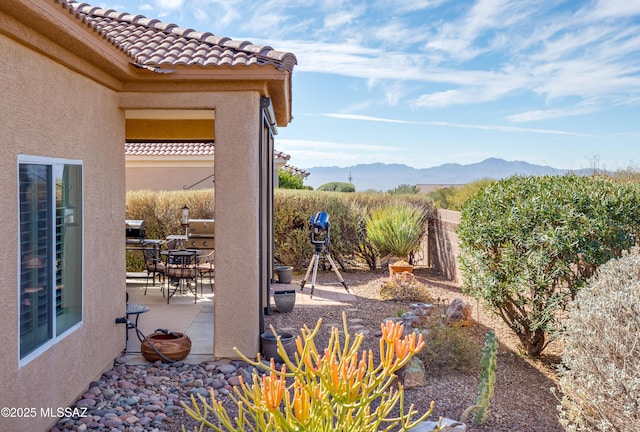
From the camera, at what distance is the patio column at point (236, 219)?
22.9 feet

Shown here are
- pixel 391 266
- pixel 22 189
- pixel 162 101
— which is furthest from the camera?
pixel 391 266

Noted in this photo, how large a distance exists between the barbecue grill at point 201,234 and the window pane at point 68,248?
779 centimetres

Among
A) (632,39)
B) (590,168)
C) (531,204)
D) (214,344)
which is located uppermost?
(632,39)

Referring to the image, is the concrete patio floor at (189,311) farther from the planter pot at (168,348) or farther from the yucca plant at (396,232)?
the yucca plant at (396,232)

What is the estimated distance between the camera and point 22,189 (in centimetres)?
457

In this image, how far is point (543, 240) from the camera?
6.81m

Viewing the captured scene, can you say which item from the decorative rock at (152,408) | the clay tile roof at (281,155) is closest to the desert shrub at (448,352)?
the decorative rock at (152,408)

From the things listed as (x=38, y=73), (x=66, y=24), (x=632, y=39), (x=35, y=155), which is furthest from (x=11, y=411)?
(x=632, y=39)

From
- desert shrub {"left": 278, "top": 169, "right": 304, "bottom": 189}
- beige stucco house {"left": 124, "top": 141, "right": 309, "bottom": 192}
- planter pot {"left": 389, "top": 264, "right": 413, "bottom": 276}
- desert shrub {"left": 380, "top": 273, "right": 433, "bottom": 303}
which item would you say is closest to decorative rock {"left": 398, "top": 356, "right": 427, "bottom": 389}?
desert shrub {"left": 380, "top": 273, "right": 433, "bottom": 303}

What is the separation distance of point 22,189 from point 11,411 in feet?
5.72

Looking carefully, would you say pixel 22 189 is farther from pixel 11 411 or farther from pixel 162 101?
pixel 162 101

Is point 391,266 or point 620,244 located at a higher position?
point 620,244

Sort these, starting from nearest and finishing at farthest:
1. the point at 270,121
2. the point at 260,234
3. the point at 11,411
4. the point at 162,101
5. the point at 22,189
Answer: the point at 11,411 → the point at 22,189 → the point at 162,101 → the point at 260,234 → the point at 270,121

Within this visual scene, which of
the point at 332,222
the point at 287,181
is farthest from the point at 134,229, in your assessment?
the point at 287,181
